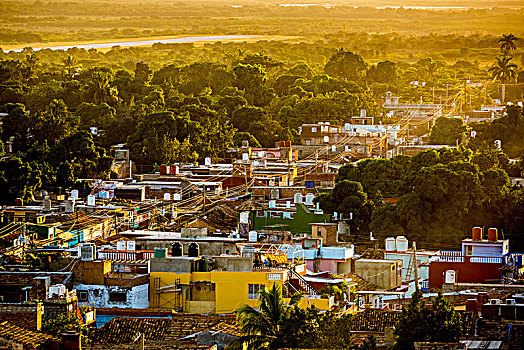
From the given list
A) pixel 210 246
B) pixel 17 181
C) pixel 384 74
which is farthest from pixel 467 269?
pixel 384 74

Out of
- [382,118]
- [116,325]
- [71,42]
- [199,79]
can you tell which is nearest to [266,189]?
[116,325]

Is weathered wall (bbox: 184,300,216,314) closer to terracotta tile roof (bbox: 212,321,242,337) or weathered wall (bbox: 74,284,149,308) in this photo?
weathered wall (bbox: 74,284,149,308)

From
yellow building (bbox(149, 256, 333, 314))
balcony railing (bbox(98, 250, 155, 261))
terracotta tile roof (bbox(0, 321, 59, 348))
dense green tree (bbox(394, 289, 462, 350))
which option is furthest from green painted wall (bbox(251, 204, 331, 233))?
dense green tree (bbox(394, 289, 462, 350))

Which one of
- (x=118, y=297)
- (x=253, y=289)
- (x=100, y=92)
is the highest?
(x=100, y=92)

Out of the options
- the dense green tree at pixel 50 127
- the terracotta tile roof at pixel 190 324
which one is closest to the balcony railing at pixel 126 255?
the terracotta tile roof at pixel 190 324

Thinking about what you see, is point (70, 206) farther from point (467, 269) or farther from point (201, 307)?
point (201, 307)

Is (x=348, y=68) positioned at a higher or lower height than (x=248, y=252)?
higher
